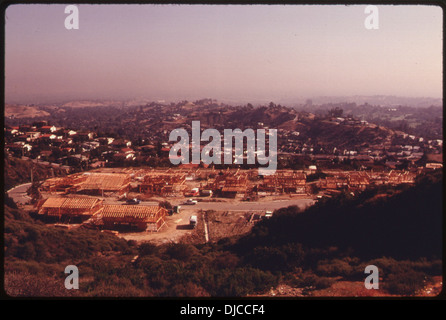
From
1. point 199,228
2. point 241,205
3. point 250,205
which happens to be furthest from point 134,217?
point 250,205

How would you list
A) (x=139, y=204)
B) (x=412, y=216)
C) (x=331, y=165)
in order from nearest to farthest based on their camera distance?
(x=412, y=216) < (x=139, y=204) < (x=331, y=165)

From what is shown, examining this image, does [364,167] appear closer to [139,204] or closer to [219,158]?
[219,158]

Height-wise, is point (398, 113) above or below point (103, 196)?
above

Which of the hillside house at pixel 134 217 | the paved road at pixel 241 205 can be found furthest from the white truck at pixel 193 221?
the hillside house at pixel 134 217

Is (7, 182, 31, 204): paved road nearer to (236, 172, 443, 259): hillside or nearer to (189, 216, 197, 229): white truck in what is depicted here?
(189, 216, 197, 229): white truck

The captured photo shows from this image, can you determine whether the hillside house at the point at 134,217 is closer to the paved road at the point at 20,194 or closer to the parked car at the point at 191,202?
the parked car at the point at 191,202

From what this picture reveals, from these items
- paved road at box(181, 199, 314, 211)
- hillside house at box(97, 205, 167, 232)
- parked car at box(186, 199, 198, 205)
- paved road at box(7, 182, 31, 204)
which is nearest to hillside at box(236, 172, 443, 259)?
paved road at box(181, 199, 314, 211)
